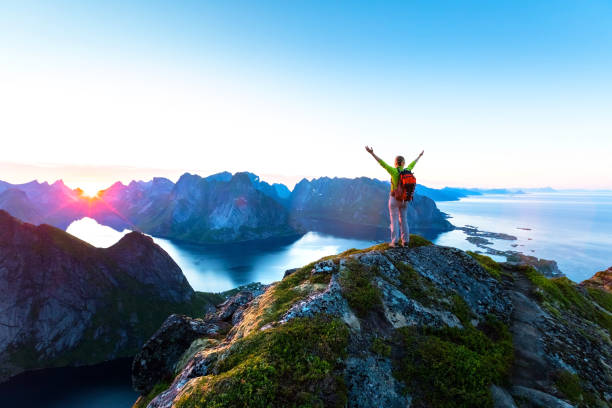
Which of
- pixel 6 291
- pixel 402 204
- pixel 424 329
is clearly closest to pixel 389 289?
pixel 424 329

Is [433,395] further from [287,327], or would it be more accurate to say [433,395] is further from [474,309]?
[474,309]

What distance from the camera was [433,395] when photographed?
748cm

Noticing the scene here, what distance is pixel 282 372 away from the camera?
21.8 feet

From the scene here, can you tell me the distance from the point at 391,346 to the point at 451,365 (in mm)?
1953

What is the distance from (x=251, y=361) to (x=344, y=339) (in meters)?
2.98

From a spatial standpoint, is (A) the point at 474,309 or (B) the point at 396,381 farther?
(A) the point at 474,309

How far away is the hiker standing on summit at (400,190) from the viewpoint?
46.6 feet

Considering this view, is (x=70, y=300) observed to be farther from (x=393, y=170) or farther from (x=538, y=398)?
(x=538, y=398)

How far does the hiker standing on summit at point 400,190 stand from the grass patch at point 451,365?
251 inches

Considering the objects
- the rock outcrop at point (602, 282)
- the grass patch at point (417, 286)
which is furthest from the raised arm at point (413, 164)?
the rock outcrop at point (602, 282)

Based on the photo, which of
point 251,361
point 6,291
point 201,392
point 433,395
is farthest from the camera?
point 6,291

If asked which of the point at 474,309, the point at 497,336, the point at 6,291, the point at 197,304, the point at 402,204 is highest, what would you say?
the point at 402,204

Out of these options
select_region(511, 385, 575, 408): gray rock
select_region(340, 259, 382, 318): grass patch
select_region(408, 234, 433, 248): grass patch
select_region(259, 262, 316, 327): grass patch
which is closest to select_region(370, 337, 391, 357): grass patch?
select_region(340, 259, 382, 318): grass patch

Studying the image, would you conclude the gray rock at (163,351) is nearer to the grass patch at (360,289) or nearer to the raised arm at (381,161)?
the grass patch at (360,289)
